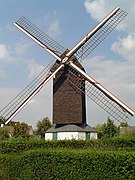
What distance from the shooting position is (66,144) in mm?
16750

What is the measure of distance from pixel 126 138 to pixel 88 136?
474 inches

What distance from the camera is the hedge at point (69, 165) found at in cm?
1108

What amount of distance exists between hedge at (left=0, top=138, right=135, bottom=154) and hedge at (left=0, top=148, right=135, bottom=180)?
3.08 ft

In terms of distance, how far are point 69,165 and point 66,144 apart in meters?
3.89

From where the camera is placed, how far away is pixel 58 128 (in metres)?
26.7

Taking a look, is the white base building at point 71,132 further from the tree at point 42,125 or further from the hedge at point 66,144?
the tree at point 42,125

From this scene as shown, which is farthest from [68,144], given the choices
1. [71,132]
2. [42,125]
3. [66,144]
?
[42,125]

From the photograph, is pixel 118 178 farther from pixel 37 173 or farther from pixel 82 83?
pixel 82 83

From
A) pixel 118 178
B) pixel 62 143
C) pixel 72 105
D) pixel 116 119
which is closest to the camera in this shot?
pixel 118 178

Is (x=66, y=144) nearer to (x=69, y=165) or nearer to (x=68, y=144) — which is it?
(x=68, y=144)

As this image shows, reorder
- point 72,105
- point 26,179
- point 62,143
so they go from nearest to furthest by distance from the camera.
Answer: point 26,179, point 62,143, point 72,105

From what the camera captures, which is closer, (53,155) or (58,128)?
(53,155)

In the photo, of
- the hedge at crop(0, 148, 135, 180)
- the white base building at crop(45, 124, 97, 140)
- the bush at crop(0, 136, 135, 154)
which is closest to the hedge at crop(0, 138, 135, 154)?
the bush at crop(0, 136, 135, 154)

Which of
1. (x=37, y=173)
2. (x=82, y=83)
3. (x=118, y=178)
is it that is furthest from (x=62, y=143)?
(x=82, y=83)
